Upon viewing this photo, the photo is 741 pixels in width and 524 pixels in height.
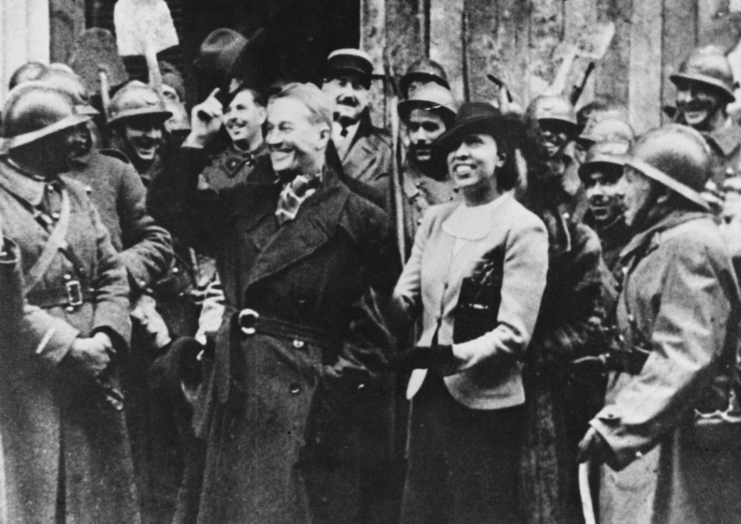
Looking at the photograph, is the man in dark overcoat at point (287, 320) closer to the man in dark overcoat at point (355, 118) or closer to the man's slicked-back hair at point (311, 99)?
the man's slicked-back hair at point (311, 99)

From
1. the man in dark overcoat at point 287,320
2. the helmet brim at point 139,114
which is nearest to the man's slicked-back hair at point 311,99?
the man in dark overcoat at point 287,320

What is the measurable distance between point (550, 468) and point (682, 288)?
1250 mm

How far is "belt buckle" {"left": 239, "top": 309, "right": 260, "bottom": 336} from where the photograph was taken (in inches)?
353

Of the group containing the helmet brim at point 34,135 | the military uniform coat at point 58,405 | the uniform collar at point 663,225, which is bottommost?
the military uniform coat at point 58,405

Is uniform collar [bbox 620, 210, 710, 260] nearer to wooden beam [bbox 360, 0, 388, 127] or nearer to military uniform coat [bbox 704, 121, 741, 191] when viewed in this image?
military uniform coat [bbox 704, 121, 741, 191]

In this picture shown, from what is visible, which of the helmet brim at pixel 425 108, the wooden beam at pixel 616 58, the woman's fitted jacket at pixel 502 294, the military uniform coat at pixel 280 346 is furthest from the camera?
the wooden beam at pixel 616 58

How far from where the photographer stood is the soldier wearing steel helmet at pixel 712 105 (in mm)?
9773

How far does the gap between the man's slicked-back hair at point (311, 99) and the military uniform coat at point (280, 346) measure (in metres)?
0.31

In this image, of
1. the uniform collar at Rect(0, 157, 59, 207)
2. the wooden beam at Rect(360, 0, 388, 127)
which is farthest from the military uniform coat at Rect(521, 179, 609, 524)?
the uniform collar at Rect(0, 157, 59, 207)

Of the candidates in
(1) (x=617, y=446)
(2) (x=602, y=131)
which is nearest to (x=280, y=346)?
(1) (x=617, y=446)

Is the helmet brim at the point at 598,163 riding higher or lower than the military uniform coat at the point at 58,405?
higher

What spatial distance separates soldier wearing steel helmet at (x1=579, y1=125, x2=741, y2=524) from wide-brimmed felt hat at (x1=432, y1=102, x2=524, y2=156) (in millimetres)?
779

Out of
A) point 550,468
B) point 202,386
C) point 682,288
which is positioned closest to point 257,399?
point 202,386

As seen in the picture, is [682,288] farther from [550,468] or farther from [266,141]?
[266,141]
